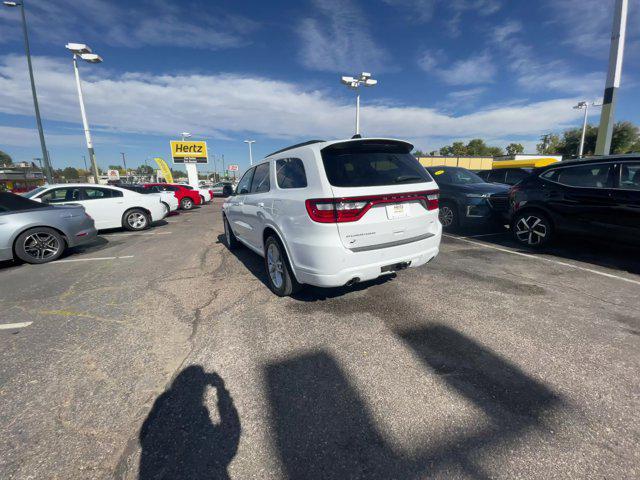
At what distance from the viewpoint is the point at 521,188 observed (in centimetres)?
594

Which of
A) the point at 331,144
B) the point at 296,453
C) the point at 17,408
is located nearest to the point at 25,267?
the point at 17,408

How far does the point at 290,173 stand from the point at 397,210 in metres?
1.32

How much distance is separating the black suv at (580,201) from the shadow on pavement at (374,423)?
3805 mm

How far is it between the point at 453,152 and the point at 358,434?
104m

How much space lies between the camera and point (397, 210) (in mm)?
3186

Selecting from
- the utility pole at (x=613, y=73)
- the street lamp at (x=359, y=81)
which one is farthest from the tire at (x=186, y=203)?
the utility pole at (x=613, y=73)

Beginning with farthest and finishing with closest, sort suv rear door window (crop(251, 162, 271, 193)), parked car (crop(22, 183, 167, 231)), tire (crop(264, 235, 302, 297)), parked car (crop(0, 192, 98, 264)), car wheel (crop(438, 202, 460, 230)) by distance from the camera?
parked car (crop(22, 183, 167, 231)) < car wheel (crop(438, 202, 460, 230)) < parked car (crop(0, 192, 98, 264)) < suv rear door window (crop(251, 162, 271, 193)) < tire (crop(264, 235, 302, 297))

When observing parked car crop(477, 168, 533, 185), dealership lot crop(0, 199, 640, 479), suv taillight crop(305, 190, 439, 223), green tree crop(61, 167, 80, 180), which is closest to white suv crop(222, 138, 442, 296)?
suv taillight crop(305, 190, 439, 223)

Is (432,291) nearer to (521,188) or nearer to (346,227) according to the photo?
(346,227)

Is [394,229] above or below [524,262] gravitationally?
above

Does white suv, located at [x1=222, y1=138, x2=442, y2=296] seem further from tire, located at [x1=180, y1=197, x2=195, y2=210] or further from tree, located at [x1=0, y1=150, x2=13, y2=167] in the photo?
tree, located at [x1=0, y1=150, x2=13, y2=167]

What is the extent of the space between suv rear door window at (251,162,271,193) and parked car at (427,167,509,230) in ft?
16.6

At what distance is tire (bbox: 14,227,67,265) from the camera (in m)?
5.66

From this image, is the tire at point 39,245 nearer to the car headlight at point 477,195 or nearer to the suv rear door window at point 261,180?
the suv rear door window at point 261,180
